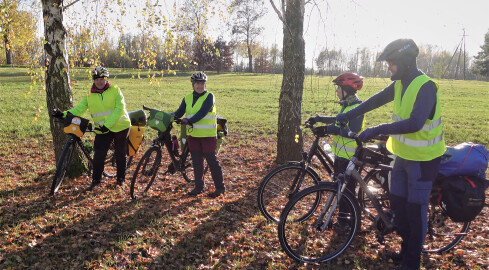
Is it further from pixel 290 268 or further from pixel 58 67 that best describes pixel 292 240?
pixel 58 67

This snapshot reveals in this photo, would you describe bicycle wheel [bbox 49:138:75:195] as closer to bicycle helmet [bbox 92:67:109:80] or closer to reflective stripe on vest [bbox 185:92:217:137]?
bicycle helmet [bbox 92:67:109:80]

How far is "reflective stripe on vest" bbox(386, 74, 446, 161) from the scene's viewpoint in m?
3.27

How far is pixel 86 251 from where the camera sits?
400cm

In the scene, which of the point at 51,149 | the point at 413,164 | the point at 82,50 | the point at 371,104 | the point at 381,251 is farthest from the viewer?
the point at 51,149

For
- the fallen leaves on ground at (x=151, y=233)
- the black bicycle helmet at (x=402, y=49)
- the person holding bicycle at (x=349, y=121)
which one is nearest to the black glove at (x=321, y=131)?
the person holding bicycle at (x=349, y=121)

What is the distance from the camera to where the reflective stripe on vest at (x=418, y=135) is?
3270 mm

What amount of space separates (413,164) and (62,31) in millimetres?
5964

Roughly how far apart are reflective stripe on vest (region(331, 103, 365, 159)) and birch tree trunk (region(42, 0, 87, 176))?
15.7ft

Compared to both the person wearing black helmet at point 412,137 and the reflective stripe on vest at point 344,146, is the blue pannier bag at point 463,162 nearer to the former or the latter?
the person wearing black helmet at point 412,137

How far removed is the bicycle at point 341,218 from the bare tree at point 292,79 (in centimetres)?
304

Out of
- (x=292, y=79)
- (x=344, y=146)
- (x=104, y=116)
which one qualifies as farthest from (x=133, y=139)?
(x=344, y=146)

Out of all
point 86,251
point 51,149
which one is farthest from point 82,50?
point 86,251

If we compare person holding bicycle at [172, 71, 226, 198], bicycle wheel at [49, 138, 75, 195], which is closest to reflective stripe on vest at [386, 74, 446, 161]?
person holding bicycle at [172, 71, 226, 198]

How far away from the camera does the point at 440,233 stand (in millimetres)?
4262
